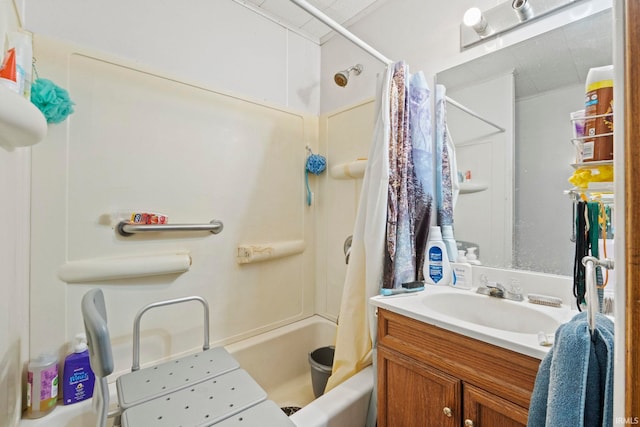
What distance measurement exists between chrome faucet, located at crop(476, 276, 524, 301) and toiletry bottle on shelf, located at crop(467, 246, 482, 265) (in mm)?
103

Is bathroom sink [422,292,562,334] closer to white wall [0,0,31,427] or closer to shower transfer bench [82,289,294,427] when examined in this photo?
shower transfer bench [82,289,294,427]

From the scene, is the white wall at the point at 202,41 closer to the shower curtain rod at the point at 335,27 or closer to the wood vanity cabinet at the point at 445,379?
the shower curtain rod at the point at 335,27

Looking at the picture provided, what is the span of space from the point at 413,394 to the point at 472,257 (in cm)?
65

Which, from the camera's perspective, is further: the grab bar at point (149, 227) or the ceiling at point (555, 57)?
the grab bar at point (149, 227)

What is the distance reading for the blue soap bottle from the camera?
1.11m

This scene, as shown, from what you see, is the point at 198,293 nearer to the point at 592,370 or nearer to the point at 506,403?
the point at 506,403

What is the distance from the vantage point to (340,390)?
115 centimetres

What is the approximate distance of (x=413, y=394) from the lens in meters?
0.96

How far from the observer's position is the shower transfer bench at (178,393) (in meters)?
0.76

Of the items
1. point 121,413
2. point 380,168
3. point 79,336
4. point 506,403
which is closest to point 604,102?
point 380,168

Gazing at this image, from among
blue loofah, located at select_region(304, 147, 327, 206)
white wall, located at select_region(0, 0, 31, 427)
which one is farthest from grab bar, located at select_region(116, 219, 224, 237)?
blue loofah, located at select_region(304, 147, 327, 206)

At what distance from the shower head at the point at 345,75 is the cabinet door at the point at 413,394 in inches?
58.2

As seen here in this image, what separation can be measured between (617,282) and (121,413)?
4.11 feet

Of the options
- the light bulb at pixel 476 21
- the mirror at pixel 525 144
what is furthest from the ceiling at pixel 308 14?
the mirror at pixel 525 144
